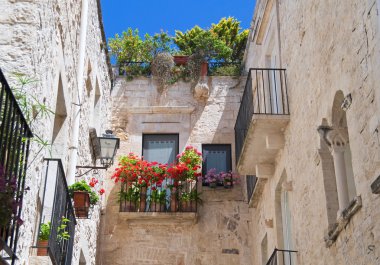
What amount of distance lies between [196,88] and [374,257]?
9.55 m

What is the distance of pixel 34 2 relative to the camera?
23.4 ft

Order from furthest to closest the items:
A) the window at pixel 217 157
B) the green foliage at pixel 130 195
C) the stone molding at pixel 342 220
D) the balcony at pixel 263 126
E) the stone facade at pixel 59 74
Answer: the window at pixel 217 157 < the green foliage at pixel 130 195 < the balcony at pixel 263 126 < the stone facade at pixel 59 74 < the stone molding at pixel 342 220

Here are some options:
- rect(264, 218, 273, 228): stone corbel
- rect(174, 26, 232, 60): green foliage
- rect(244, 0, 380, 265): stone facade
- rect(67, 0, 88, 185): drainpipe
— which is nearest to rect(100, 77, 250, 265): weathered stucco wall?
rect(174, 26, 232, 60): green foliage

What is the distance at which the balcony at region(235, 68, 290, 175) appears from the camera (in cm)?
1002

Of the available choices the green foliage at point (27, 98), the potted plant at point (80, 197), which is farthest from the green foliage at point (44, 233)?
the potted plant at point (80, 197)

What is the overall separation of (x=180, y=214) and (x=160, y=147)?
211 centimetres

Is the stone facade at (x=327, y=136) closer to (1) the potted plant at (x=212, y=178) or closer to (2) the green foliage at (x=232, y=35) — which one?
(1) the potted plant at (x=212, y=178)

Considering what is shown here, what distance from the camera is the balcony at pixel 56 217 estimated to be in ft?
24.3

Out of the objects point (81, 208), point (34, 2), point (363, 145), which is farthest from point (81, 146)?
point (363, 145)

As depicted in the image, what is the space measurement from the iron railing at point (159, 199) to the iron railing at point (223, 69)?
10.6 feet

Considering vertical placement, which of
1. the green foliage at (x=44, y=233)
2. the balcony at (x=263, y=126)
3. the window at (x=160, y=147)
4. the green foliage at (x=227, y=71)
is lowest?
the green foliage at (x=44, y=233)

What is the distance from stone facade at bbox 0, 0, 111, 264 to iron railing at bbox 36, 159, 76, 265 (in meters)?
0.20

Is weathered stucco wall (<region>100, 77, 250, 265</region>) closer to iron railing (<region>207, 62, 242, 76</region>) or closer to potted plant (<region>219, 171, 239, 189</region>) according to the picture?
potted plant (<region>219, 171, 239, 189</region>)

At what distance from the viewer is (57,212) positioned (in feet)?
25.4
